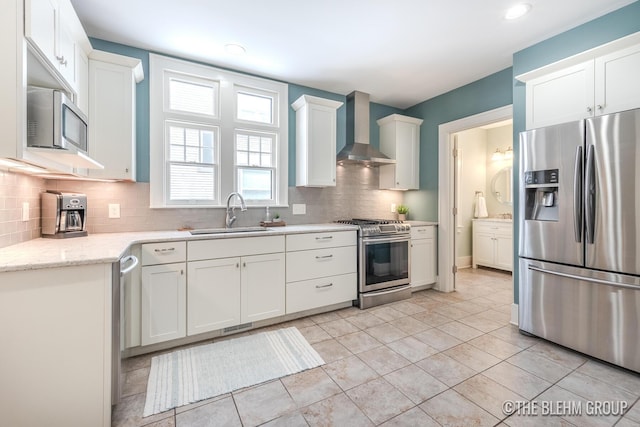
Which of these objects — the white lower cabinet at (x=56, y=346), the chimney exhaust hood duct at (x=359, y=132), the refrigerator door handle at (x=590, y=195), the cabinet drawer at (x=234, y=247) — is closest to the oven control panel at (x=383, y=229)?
the chimney exhaust hood duct at (x=359, y=132)

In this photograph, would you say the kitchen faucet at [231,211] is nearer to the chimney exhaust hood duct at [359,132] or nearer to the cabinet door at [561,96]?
the chimney exhaust hood duct at [359,132]

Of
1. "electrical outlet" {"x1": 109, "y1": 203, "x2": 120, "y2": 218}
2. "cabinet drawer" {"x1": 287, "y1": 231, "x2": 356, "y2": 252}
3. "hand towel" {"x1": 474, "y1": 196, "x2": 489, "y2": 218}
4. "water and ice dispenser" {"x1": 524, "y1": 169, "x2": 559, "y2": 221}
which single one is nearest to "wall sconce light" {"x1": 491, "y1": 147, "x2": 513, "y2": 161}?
"hand towel" {"x1": 474, "y1": 196, "x2": 489, "y2": 218}

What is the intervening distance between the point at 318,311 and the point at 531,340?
194cm

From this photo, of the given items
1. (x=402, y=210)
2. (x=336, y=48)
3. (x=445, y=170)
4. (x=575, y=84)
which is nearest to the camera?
(x=575, y=84)

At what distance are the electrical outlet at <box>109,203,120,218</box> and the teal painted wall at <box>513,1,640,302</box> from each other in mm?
3808

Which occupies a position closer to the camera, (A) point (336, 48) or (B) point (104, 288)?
(B) point (104, 288)

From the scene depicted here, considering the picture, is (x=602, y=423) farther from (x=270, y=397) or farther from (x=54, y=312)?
(x=54, y=312)

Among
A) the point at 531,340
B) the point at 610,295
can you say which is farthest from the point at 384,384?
the point at 610,295

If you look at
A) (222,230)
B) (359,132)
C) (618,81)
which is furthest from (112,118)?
(618,81)

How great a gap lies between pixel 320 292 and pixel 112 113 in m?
2.49

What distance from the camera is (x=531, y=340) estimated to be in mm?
2475

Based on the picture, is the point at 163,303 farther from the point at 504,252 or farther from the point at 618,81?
the point at 504,252

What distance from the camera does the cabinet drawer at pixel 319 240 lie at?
9.36ft

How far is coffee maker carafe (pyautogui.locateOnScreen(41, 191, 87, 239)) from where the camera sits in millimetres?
2150
